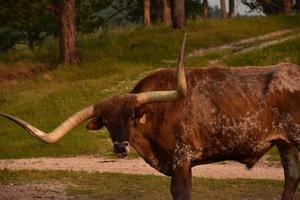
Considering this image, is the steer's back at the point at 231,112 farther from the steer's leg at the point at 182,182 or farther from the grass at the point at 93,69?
the grass at the point at 93,69

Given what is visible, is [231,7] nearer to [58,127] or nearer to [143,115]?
[143,115]

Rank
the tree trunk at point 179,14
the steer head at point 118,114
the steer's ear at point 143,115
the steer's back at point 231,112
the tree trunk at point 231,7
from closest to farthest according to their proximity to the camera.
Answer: the steer head at point 118,114
the steer's ear at point 143,115
the steer's back at point 231,112
the tree trunk at point 179,14
the tree trunk at point 231,7

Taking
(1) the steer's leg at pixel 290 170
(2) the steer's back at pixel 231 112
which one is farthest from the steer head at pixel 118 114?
(1) the steer's leg at pixel 290 170

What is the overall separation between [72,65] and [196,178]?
1702cm

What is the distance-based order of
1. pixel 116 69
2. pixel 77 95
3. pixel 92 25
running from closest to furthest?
pixel 77 95, pixel 116 69, pixel 92 25

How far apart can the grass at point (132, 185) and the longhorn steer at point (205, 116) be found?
10.2 feet

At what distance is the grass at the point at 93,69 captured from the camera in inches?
891

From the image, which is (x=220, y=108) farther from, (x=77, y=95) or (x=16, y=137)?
(x=77, y=95)

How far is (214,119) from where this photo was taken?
1033 centimetres

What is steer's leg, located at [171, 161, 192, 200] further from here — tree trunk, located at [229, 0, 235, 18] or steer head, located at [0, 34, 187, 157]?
tree trunk, located at [229, 0, 235, 18]

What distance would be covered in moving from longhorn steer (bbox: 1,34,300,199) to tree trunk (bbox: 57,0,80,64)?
2165cm

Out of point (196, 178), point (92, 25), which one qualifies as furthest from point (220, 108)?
point (92, 25)

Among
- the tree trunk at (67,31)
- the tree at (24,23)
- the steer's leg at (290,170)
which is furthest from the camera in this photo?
the tree at (24,23)

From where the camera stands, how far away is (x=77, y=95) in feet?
87.9
